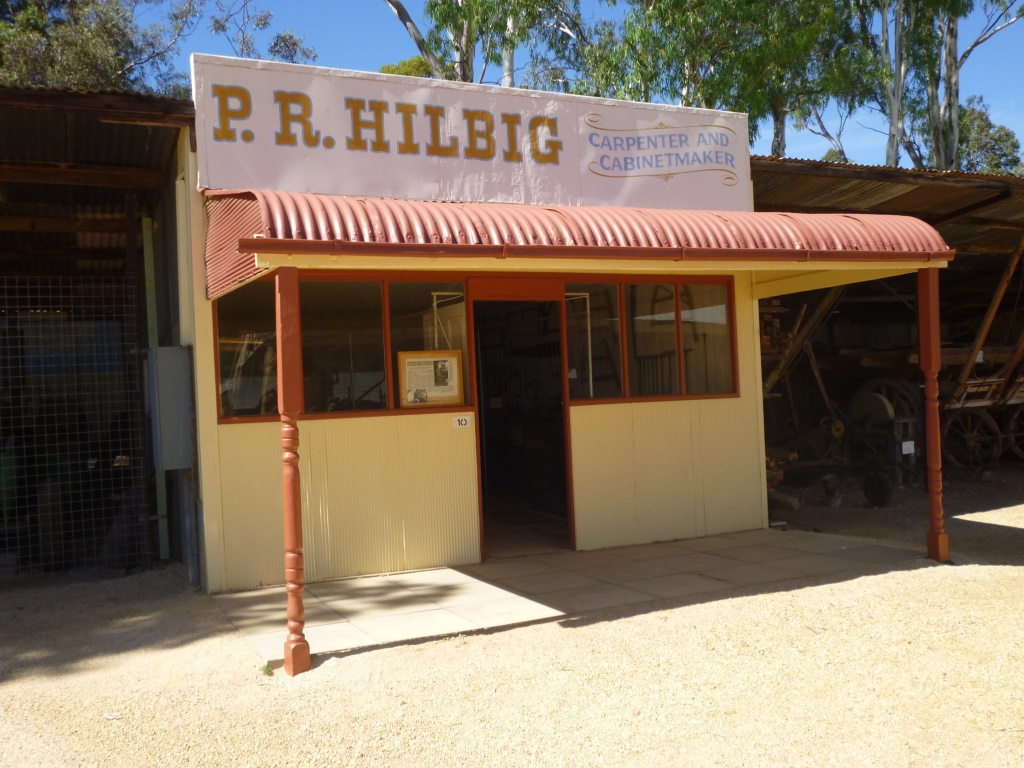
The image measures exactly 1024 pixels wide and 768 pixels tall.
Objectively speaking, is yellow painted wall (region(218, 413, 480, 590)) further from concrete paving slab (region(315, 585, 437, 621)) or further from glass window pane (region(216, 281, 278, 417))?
concrete paving slab (region(315, 585, 437, 621))

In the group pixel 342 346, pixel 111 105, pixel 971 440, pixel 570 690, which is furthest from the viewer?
pixel 971 440

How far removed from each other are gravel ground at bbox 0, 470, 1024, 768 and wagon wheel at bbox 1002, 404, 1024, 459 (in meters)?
7.86

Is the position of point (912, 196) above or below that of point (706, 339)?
above

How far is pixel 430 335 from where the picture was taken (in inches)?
311

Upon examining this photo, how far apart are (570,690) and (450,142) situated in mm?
4763

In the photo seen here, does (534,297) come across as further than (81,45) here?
No

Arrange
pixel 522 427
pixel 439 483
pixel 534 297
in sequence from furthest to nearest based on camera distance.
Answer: pixel 522 427, pixel 534 297, pixel 439 483

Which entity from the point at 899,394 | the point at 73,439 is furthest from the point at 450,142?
the point at 899,394

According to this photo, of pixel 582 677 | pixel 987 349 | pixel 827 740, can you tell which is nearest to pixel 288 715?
pixel 582 677

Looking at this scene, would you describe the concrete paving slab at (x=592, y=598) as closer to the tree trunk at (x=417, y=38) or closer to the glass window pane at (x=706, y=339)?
the glass window pane at (x=706, y=339)

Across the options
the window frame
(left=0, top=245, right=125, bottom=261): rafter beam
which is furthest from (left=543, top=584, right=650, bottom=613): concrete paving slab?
(left=0, top=245, right=125, bottom=261): rafter beam

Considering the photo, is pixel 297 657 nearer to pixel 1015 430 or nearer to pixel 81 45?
pixel 1015 430

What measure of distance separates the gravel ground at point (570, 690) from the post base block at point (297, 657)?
0.08 metres

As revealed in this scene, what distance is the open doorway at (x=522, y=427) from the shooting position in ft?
29.2
